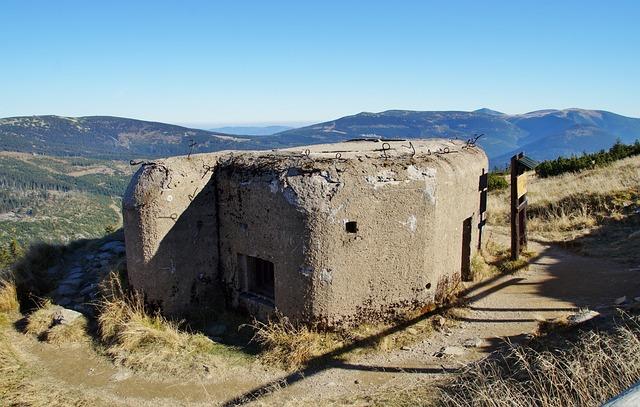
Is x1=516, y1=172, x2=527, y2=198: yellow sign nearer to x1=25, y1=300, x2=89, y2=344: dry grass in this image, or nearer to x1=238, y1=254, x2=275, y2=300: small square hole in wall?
x1=238, y1=254, x2=275, y2=300: small square hole in wall

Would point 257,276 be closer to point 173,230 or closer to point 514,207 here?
point 173,230

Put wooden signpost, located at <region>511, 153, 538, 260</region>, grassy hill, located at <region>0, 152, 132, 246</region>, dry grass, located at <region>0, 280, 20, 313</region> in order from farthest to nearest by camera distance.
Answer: grassy hill, located at <region>0, 152, 132, 246</region>, wooden signpost, located at <region>511, 153, 538, 260</region>, dry grass, located at <region>0, 280, 20, 313</region>

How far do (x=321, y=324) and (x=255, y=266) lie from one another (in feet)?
6.54

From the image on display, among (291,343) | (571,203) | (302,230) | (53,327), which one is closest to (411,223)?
(302,230)

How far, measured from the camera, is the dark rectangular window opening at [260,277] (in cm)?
891

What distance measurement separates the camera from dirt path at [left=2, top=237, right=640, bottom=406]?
6.66 m

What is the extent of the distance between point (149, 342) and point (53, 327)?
2118mm

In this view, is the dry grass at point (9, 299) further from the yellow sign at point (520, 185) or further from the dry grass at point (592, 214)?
the dry grass at point (592, 214)

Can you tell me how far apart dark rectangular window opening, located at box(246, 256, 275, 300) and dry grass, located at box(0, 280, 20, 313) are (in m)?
4.86

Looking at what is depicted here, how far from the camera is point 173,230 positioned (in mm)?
8562

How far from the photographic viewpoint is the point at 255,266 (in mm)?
9156

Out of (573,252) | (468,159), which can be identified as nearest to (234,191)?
(468,159)

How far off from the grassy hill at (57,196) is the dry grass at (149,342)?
179 ft

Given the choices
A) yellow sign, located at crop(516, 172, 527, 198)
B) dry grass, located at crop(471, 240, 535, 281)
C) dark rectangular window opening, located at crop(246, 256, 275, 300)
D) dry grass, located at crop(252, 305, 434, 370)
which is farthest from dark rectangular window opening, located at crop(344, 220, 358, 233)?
yellow sign, located at crop(516, 172, 527, 198)
